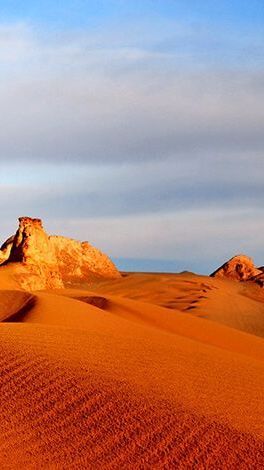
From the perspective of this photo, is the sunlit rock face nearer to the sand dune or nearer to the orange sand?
the sand dune

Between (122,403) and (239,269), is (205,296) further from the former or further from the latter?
(122,403)

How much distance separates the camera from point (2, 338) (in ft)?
40.1

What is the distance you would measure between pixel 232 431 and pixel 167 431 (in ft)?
2.09

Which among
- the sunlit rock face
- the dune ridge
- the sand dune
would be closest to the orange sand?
the dune ridge

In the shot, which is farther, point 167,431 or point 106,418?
point 106,418

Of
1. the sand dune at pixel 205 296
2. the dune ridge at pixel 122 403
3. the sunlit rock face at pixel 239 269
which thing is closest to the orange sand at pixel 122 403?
the dune ridge at pixel 122 403

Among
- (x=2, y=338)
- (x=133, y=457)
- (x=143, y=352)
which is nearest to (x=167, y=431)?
(x=133, y=457)

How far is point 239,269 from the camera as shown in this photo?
61594 millimetres

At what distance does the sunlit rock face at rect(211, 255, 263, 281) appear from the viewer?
6078 cm

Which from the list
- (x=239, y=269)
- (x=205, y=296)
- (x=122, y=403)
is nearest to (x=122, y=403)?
(x=122, y=403)

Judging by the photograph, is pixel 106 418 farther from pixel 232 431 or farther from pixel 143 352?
pixel 143 352


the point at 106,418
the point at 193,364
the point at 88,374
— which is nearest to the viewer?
the point at 106,418

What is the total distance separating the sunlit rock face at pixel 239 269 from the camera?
60.8 m

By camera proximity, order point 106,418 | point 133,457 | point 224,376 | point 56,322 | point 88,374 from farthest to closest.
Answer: point 56,322 → point 224,376 → point 88,374 → point 106,418 → point 133,457
